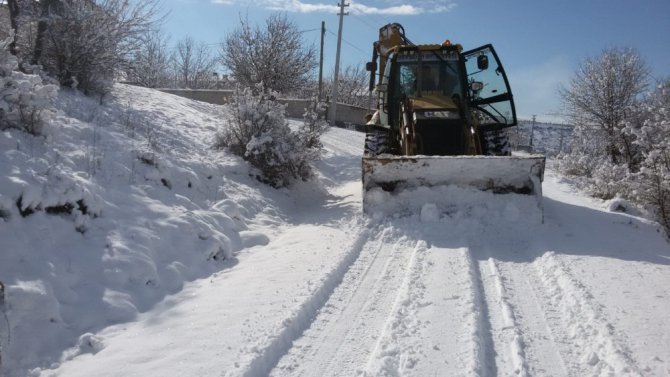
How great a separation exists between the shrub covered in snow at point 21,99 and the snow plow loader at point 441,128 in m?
4.40

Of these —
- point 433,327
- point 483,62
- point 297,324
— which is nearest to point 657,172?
point 483,62

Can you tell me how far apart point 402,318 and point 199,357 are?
5.20 feet

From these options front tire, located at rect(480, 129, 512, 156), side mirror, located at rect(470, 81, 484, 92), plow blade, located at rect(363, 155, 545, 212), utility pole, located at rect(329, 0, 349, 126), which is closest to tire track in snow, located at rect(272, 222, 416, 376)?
plow blade, located at rect(363, 155, 545, 212)

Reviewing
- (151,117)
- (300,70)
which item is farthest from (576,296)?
(300,70)

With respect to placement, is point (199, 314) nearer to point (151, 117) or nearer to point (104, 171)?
point (104, 171)

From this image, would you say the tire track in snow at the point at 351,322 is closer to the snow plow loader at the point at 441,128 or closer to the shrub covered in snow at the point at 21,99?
the snow plow loader at the point at 441,128

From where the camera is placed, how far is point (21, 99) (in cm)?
570

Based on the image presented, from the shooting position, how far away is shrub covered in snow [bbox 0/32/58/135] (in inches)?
222

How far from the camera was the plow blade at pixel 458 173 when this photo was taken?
22.3 feet

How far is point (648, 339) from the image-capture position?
3.42 meters

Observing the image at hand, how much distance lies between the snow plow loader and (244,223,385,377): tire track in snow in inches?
87.3

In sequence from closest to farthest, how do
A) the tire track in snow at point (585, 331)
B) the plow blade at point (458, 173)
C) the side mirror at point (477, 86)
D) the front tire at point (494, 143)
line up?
the tire track in snow at point (585, 331) → the plow blade at point (458, 173) → the side mirror at point (477, 86) → the front tire at point (494, 143)

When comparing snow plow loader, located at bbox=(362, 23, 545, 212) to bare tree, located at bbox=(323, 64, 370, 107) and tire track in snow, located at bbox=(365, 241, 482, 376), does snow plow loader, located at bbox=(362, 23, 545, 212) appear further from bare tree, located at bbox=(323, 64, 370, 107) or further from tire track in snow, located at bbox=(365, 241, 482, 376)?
bare tree, located at bbox=(323, 64, 370, 107)

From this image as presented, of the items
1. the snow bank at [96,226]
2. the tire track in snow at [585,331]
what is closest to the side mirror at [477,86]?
the snow bank at [96,226]
